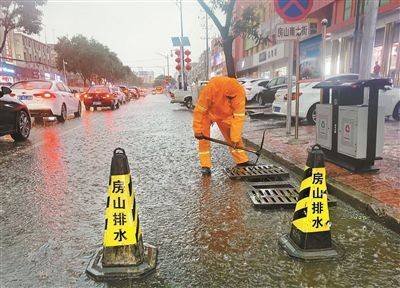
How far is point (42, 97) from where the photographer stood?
43.2ft

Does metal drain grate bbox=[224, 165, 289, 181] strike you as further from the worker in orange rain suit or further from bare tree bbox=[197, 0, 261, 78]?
bare tree bbox=[197, 0, 261, 78]

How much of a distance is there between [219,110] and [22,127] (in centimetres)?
585

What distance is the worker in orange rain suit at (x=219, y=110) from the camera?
5.38 metres

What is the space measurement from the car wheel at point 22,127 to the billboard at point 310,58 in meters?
6.64

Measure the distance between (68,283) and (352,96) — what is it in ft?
14.9

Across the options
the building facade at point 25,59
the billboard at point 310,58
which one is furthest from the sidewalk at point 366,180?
the building facade at point 25,59

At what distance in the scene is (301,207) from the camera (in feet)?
9.58

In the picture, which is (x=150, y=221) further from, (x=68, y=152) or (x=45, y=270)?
(x=68, y=152)

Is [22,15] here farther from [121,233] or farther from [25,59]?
[25,59]

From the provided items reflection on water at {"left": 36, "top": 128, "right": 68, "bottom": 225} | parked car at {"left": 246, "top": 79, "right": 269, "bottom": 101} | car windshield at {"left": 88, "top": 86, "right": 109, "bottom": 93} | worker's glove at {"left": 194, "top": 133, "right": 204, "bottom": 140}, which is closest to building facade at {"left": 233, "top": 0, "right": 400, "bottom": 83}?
parked car at {"left": 246, "top": 79, "right": 269, "bottom": 101}

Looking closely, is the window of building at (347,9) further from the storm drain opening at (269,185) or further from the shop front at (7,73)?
the shop front at (7,73)

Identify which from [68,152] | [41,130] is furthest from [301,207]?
[41,130]

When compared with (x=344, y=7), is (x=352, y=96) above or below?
below

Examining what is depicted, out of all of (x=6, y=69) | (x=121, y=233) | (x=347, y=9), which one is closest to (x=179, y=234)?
(x=121, y=233)
